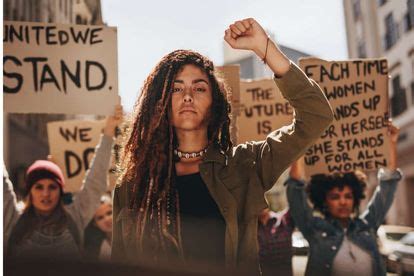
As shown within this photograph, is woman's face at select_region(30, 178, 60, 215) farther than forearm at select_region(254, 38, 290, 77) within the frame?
Yes

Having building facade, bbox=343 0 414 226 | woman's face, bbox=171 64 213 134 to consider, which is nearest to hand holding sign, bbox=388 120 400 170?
woman's face, bbox=171 64 213 134

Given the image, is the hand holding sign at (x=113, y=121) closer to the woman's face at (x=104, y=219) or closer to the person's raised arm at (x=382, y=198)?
the person's raised arm at (x=382, y=198)

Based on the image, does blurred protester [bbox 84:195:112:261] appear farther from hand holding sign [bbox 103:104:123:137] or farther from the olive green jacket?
the olive green jacket

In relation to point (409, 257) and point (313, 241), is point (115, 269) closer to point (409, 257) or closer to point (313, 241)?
point (313, 241)

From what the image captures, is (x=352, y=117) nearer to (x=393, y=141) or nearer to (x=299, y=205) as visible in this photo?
(x=393, y=141)

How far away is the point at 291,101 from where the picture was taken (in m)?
2.01

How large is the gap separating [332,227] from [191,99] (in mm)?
2264

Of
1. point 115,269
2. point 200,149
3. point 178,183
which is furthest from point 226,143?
point 115,269

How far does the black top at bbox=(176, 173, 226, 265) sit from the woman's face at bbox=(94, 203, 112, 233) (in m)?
3.59

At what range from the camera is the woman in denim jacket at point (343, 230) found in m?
3.89

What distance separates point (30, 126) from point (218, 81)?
16865mm

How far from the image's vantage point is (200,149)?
2.11 meters

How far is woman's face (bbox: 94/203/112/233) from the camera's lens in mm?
5465

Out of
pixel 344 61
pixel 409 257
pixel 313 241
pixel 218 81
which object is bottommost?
pixel 409 257
